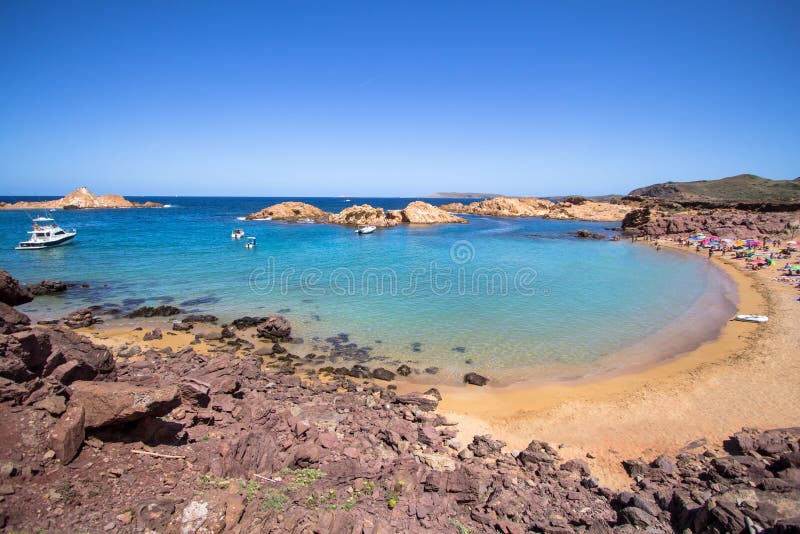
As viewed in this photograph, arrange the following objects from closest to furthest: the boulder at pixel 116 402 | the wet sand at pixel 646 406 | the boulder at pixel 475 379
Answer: the boulder at pixel 116 402, the wet sand at pixel 646 406, the boulder at pixel 475 379

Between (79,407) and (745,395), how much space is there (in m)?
19.8

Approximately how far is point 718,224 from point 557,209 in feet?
175

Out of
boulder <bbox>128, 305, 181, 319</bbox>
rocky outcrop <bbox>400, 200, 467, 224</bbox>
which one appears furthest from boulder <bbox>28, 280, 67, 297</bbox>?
rocky outcrop <bbox>400, 200, 467, 224</bbox>

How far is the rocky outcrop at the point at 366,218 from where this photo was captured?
277 ft

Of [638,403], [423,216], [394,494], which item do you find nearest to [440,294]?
[638,403]

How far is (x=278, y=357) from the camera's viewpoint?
676 inches

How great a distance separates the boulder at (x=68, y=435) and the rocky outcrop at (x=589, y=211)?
114 meters

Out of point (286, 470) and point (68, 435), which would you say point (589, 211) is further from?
point (68, 435)

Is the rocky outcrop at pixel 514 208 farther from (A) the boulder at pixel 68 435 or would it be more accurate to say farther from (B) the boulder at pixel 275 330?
(A) the boulder at pixel 68 435

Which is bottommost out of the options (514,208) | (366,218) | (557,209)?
(366,218)

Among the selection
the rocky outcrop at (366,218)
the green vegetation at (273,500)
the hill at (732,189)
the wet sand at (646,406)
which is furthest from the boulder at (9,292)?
the hill at (732,189)

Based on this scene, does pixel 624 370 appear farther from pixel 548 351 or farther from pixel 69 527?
pixel 69 527

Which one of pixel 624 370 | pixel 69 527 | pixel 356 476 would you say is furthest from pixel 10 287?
pixel 624 370

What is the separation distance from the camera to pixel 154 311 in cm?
2227
